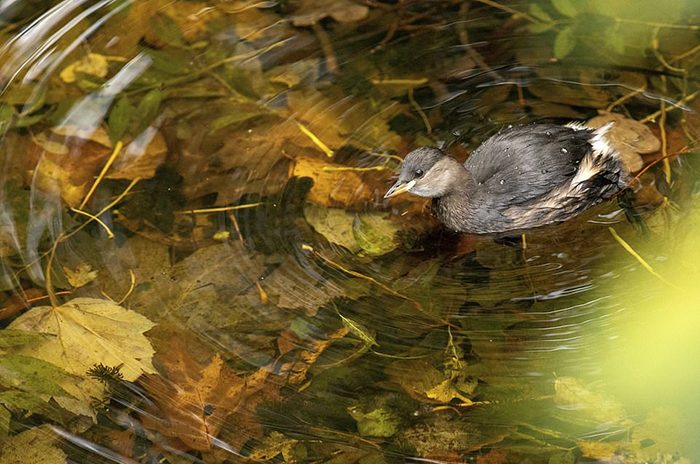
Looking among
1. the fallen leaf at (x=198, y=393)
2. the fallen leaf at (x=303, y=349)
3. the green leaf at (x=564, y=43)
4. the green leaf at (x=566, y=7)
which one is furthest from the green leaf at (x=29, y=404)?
the green leaf at (x=566, y=7)

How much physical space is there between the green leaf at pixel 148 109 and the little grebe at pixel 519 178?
5.34 ft

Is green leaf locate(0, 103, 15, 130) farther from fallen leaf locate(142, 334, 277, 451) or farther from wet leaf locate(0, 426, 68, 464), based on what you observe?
wet leaf locate(0, 426, 68, 464)

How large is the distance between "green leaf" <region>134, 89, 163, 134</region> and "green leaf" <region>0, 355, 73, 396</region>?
63.6 inches

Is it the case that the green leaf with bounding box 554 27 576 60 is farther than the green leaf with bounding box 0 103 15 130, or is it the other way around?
the green leaf with bounding box 554 27 576 60

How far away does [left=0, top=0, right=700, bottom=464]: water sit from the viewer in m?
3.89

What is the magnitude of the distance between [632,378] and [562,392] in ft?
1.08

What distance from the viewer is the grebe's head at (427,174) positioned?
14.7 feet

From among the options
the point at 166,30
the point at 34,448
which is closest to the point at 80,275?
the point at 34,448

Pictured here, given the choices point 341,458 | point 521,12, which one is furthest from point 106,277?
point 521,12

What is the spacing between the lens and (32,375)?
13.6 feet

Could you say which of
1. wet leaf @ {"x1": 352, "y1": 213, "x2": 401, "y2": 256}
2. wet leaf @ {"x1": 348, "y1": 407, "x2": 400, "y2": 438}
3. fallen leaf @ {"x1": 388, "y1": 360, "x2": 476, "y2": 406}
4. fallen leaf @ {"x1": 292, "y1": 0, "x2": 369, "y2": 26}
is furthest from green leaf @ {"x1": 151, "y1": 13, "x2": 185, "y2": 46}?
wet leaf @ {"x1": 348, "y1": 407, "x2": 400, "y2": 438}

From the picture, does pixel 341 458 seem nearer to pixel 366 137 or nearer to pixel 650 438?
pixel 650 438

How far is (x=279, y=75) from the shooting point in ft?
18.0

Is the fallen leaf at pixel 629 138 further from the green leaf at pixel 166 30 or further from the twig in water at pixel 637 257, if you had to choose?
the green leaf at pixel 166 30
